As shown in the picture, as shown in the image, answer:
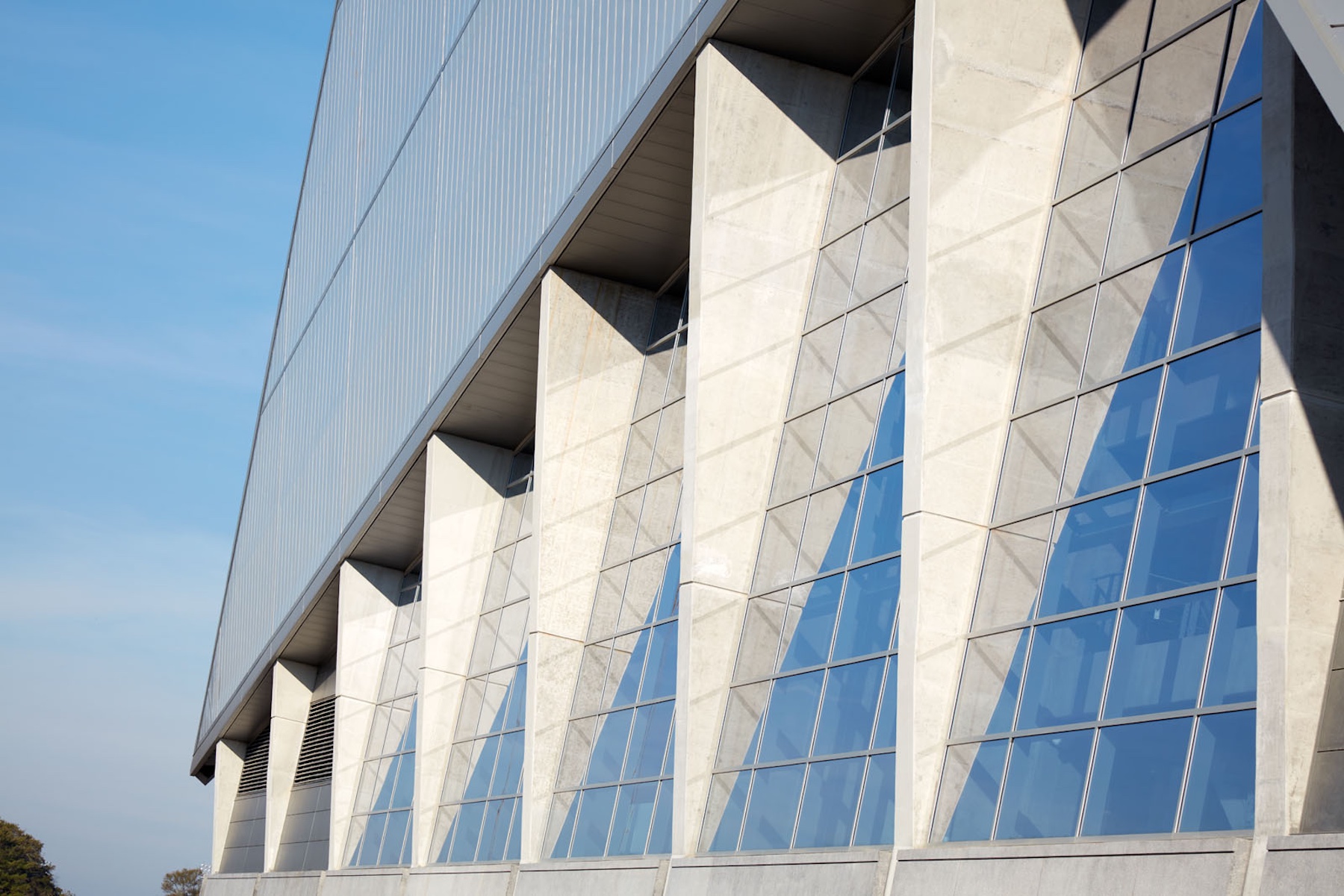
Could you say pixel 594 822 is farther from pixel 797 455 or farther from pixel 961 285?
pixel 961 285

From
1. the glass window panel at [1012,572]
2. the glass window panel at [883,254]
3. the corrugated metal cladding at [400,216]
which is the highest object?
the corrugated metal cladding at [400,216]

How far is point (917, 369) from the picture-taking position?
14570 mm

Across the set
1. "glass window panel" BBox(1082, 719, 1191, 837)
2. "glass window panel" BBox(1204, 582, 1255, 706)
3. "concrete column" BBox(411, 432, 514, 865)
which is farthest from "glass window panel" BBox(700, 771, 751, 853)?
"concrete column" BBox(411, 432, 514, 865)

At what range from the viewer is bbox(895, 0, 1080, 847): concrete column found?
14016 millimetres

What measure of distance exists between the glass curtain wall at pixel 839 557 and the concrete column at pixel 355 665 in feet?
69.3

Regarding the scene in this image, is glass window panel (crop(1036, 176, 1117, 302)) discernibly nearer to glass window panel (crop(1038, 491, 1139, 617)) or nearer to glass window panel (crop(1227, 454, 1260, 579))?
glass window panel (crop(1038, 491, 1139, 617))

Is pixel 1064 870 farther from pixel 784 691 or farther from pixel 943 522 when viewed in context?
pixel 784 691

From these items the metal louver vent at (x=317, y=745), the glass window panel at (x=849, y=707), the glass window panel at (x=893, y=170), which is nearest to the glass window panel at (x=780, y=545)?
the glass window panel at (x=849, y=707)

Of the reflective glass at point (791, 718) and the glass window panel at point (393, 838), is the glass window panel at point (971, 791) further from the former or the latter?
the glass window panel at point (393, 838)

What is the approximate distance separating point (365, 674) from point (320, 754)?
6.20 metres

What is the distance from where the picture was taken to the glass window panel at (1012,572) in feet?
45.3

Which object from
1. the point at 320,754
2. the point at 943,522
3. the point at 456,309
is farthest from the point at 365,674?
the point at 943,522

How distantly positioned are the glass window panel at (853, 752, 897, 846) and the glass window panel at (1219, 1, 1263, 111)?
6904mm

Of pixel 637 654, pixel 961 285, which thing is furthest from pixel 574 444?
pixel 961 285
